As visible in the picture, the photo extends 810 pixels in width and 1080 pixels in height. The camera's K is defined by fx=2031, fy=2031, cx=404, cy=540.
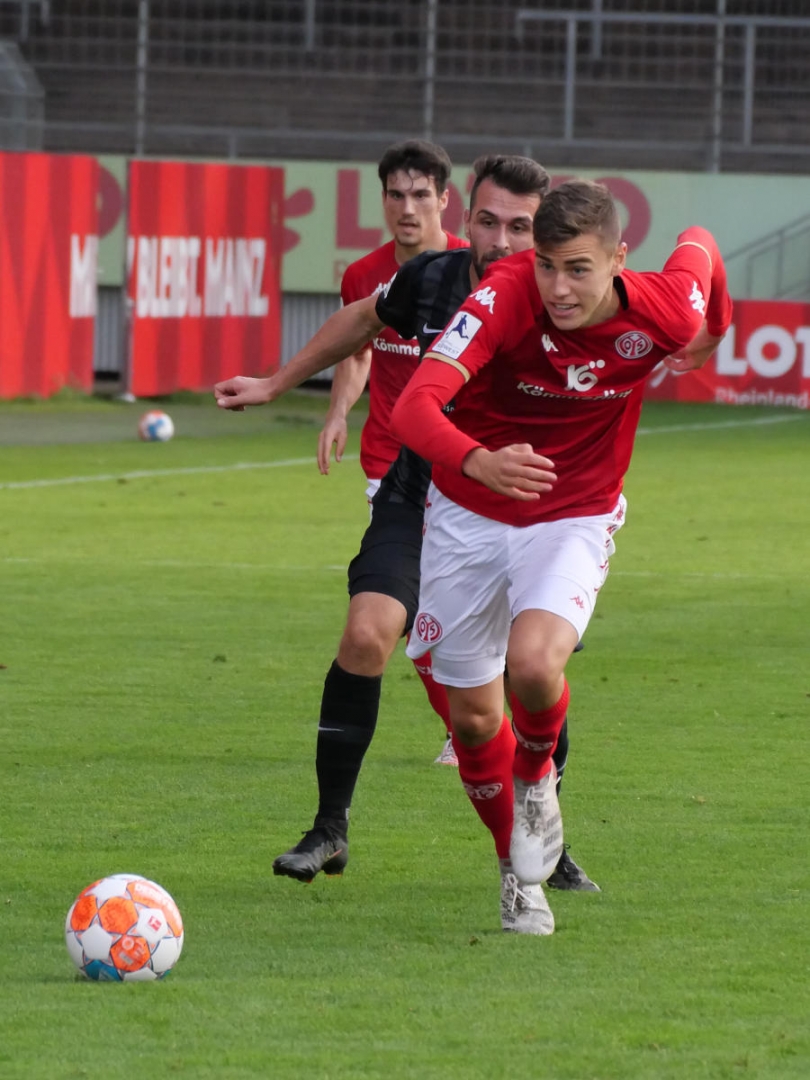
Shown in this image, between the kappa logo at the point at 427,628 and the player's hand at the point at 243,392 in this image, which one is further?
the player's hand at the point at 243,392

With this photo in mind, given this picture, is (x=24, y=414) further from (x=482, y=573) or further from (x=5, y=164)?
(x=482, y=573)

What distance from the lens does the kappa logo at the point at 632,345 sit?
4.80m

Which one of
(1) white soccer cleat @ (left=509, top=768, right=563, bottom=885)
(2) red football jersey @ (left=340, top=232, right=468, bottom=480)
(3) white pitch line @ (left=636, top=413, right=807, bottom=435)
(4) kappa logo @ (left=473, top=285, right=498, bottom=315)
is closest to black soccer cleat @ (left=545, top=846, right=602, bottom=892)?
(1) white soccer cleat @ (left=509, top=768, right=563, bottom=885)

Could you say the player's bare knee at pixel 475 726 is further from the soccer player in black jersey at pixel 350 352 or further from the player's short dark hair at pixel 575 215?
the player's short dark hair at pixel 575 215

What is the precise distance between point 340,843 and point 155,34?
2609cm

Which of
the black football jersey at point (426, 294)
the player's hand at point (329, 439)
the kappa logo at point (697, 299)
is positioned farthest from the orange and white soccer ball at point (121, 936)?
the player's hand at point (329, 439)

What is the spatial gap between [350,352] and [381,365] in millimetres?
1364

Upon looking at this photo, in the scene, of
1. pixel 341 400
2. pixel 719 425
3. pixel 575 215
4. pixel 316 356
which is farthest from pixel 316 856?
pixel 719 425

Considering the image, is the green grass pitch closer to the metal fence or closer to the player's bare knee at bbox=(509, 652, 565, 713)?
the player's bare knee at bbox=(509, 652, 565, 713)

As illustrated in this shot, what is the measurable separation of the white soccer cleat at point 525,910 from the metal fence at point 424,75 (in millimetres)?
23908

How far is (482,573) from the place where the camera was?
493 centimetres

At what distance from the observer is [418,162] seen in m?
6.79

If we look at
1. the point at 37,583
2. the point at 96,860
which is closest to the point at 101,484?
the point at 37,583

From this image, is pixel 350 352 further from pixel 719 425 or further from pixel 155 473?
pixel 719 425
